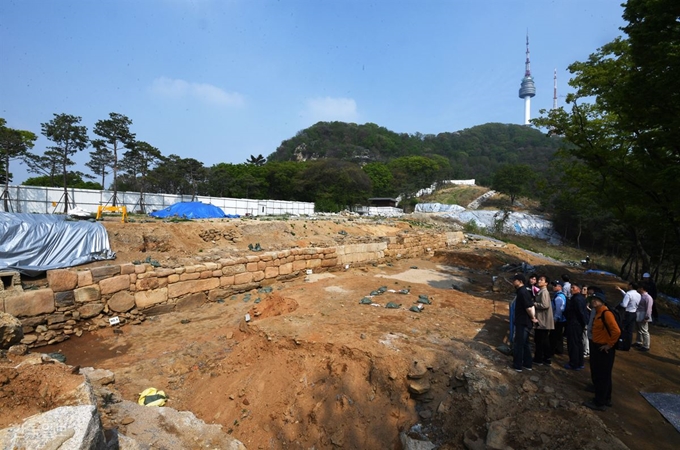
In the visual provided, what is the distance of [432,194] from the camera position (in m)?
68.2

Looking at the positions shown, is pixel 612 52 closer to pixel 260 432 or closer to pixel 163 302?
pixel 260 432

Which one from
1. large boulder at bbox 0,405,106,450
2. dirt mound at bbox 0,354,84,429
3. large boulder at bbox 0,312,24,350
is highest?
large boulder at bbox 0,405,106,450

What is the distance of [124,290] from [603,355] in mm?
8807

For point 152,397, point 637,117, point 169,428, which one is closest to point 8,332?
point 152,397

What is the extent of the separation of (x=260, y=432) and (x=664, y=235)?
64.1 feet

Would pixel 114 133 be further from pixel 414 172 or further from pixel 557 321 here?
pixel 414 172

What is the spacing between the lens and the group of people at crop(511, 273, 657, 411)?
4137mm

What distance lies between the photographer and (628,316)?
6023 millimetres

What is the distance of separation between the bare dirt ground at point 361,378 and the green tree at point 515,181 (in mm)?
46571

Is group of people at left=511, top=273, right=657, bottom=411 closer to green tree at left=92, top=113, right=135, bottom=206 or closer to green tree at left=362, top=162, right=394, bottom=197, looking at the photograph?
green tree at left=92, top=113, right=135, bottom=206

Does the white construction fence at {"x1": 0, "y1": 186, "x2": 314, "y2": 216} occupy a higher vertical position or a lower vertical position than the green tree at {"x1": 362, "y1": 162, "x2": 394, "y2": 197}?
lower

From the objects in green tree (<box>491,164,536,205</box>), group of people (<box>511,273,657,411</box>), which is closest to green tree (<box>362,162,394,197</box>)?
green tree (<box>491,164,536,205</box>)

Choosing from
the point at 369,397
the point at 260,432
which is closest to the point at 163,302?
the point at 260,432

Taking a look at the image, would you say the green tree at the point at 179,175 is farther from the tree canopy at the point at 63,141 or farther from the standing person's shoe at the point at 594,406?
the standing person's shoe at the point at 594,406
